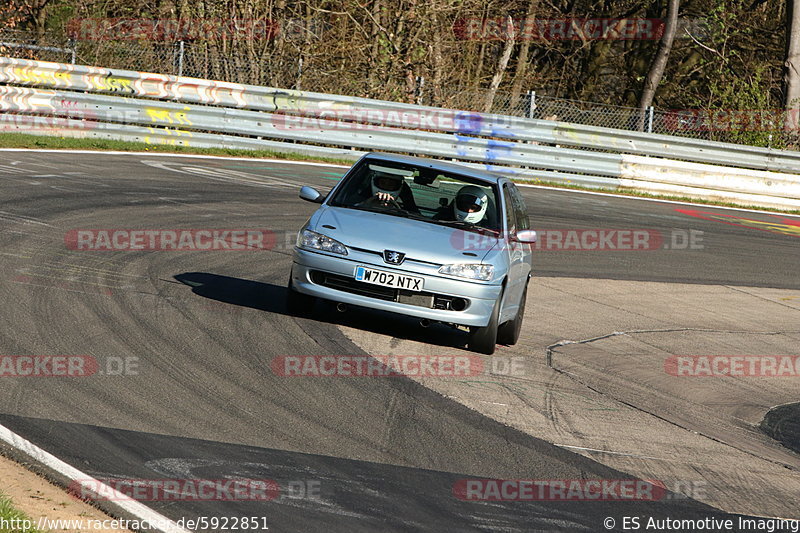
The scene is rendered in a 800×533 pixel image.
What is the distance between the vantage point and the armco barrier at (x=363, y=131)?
1975cm

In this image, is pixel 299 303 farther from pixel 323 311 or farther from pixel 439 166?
pixel 439 166

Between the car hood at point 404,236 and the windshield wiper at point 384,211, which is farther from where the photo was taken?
the windshield wiper at point 384,211

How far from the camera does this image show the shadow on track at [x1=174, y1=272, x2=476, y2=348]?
31.2ft

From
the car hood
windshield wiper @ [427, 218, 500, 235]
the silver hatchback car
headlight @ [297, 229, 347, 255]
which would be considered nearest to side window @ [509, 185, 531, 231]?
the silver hatchback car

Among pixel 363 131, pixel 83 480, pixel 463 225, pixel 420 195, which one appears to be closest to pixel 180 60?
pixel 363 131

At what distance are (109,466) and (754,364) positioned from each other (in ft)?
23.4

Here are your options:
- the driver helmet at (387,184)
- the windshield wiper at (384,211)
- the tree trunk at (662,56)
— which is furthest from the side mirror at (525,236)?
the tree trunk at (662,56)

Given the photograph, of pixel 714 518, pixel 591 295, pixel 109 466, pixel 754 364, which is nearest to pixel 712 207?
pixel 591 295

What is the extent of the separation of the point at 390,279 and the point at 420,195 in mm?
1357

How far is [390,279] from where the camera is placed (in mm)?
8633

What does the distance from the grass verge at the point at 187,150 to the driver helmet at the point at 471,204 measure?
10781 mm

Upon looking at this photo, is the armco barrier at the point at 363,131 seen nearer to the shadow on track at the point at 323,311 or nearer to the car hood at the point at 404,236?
the shadow on track at the point at 323,311

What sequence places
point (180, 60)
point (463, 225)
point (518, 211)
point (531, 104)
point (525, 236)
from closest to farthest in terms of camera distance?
1. point (463, 225)
2. point (525, 236)
3. point (518, 211)
4. point (180, 60)
5. point (531, 104)

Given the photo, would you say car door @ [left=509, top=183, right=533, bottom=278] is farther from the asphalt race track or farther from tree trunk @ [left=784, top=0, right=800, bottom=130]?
tree trunk @ [left=784, top=0, right=800, bottom=130]
